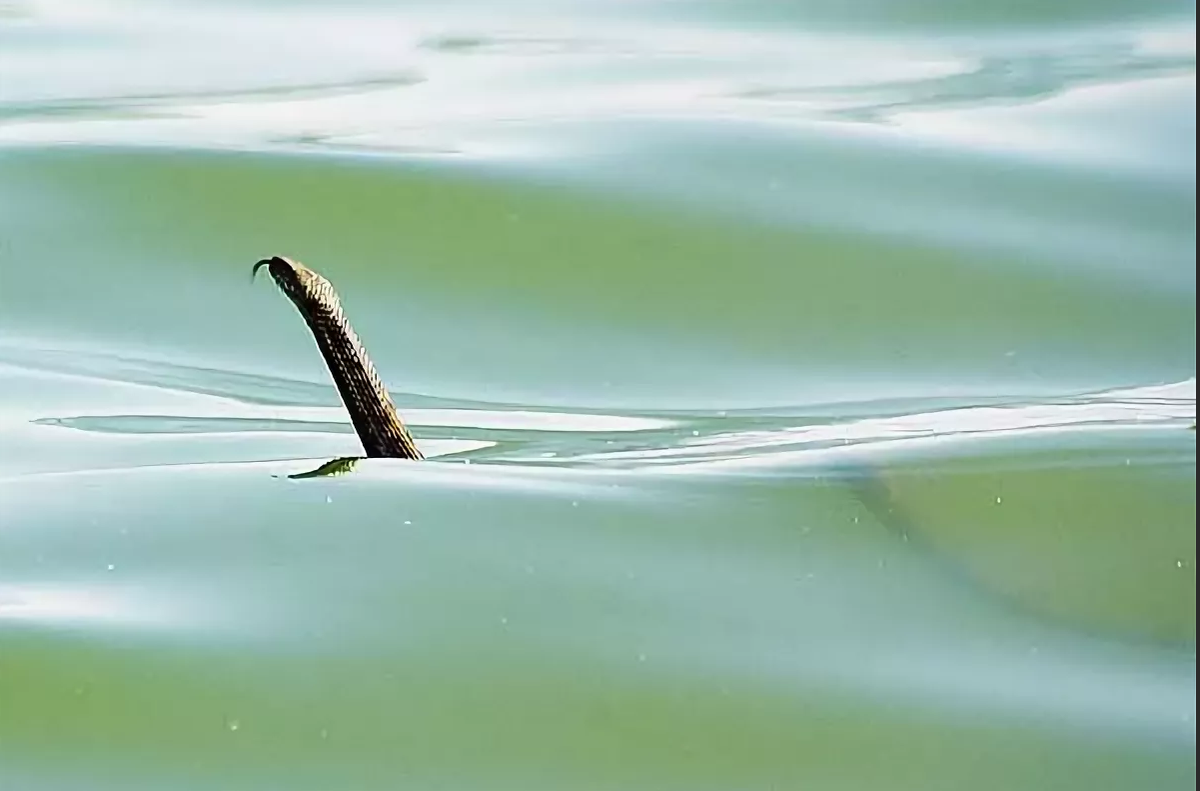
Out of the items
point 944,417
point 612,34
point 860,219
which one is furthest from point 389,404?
point 612,34

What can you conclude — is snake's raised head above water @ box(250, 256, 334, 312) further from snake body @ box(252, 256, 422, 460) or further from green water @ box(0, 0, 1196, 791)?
green water @ box(0, 0, 1196, 791)

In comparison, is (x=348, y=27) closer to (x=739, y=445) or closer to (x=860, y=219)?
(x=860, y=219)

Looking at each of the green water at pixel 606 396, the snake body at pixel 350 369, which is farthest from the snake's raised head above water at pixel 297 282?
the green water at pixel 606 396

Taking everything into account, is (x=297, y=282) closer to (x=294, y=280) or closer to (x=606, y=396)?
(x=294, y=280)

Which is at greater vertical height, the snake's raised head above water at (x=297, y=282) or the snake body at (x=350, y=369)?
the snake's raised head above water at (x=297, y=282)

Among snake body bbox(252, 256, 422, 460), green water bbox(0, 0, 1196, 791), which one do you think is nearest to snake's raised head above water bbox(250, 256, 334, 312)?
snake body bbox(252, 256, 422, 460)

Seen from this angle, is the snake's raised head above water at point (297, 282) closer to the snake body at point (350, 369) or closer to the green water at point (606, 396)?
the snake body at point (350, 369)
